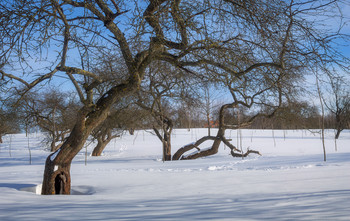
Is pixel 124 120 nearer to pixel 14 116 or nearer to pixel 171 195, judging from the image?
pixel 14 116

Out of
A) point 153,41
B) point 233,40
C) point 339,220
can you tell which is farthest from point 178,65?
point 339,220

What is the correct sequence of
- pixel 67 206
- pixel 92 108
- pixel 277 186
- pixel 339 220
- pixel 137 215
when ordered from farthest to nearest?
pixel 92 108, pixel 277 186, pixel 67 206, pixel 137 215, pixel 339 220

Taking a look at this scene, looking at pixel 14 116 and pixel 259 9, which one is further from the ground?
pixel 259 9

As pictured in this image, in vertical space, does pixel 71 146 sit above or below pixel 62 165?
above

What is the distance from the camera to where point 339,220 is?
229 cm

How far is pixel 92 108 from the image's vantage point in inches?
205

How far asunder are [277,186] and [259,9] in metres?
2.55

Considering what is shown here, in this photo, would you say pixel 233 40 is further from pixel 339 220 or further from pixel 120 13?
pixel 339 220

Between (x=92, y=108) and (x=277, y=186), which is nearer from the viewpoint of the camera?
(x=277, y=186)

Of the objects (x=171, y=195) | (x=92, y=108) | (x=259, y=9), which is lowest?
(x=171, y=195)

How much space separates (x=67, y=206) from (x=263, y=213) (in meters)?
1.98

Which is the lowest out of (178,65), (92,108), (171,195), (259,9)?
(171,195)

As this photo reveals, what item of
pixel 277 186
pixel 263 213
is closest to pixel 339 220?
pixel 263 213

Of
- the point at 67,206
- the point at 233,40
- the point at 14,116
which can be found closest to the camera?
the point at 67,206
